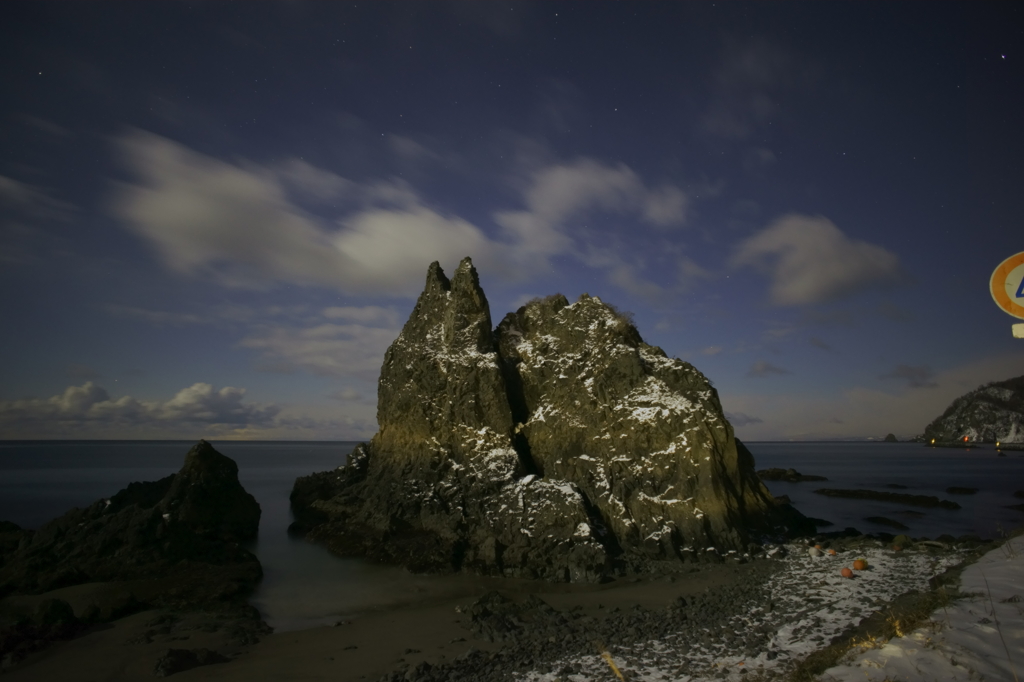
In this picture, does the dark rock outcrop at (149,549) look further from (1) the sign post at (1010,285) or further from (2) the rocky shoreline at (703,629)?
(1) the sign post at (1010,285)

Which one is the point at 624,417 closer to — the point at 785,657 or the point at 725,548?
the point at 725,548

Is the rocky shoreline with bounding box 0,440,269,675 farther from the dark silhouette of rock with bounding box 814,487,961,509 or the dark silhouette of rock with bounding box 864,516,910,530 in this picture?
the dark silhouette of rock with bounding box 814,487,961,509

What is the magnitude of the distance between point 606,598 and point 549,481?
21.2ft

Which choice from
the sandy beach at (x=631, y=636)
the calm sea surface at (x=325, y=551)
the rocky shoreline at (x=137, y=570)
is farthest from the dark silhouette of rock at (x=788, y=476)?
the rocky shoreline at (x=137, y=570)

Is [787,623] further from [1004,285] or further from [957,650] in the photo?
[1004,285]

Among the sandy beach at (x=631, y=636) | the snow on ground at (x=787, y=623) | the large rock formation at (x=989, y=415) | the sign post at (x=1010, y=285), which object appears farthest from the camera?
the large rock formation at (x=989, y=415)

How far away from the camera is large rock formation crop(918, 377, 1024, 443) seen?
155250mm

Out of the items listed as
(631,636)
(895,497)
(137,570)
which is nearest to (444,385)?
(137,570)

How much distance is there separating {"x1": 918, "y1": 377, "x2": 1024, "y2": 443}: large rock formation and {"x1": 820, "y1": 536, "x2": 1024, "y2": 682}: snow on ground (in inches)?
7465

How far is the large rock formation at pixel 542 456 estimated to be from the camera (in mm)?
19562

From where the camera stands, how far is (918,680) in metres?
5.80

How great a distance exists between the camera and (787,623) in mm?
11680

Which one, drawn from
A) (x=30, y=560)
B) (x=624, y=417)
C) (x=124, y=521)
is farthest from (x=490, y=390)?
(x=30, y=560)

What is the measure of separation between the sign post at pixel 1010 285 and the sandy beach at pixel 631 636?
14.1 ft
